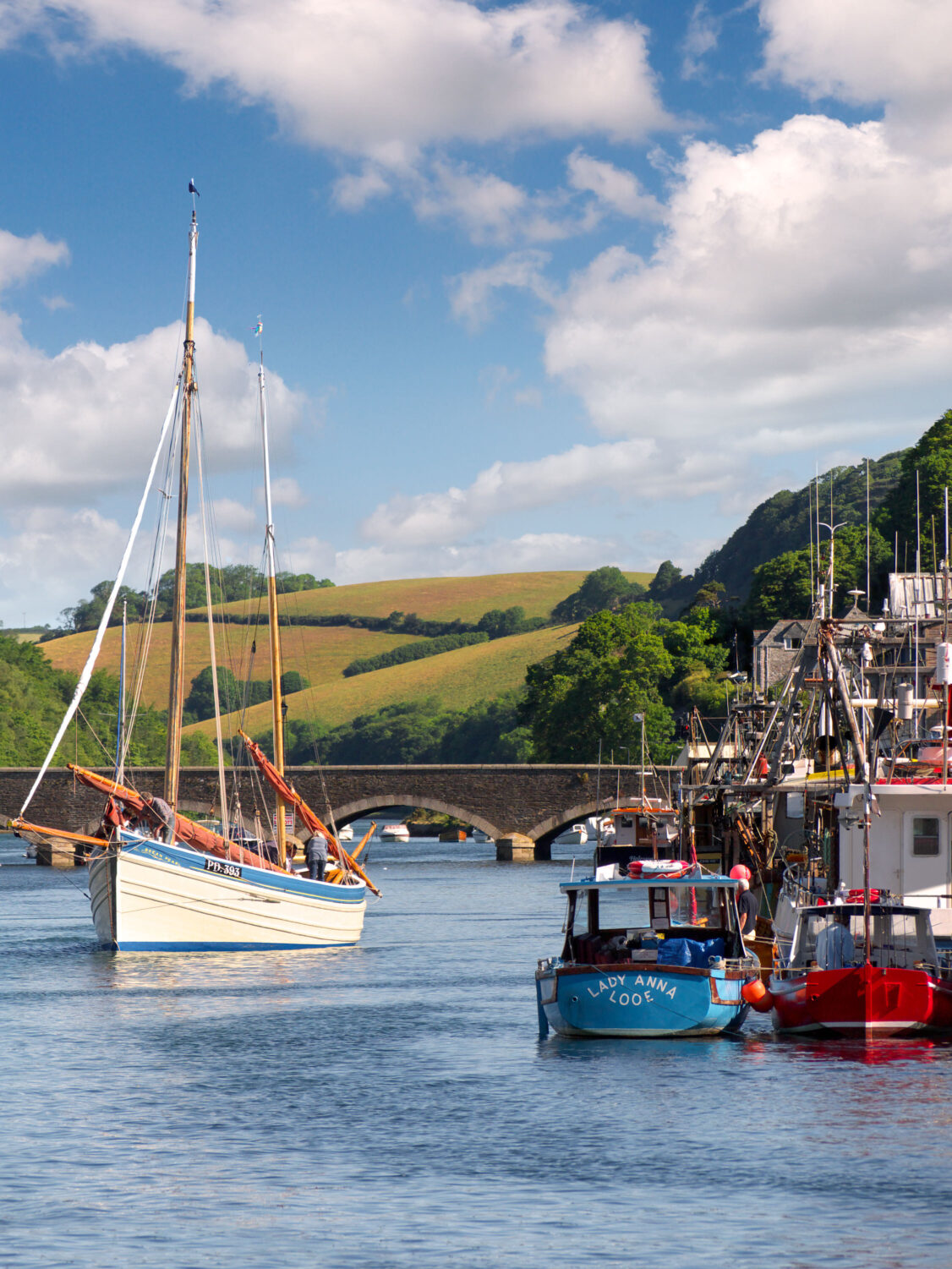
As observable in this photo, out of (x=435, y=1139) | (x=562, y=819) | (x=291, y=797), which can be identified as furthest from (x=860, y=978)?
(x=562, y=819)

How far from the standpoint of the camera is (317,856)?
5384 cm

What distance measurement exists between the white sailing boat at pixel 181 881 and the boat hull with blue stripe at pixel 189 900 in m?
0.03

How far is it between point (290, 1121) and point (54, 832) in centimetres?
2436

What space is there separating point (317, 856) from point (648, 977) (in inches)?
929

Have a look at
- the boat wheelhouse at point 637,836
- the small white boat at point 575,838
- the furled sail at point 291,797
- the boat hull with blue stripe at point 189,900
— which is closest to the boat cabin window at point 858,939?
the boat hull with blue stripe at point 189,900

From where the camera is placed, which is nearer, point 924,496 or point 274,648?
point 274,648

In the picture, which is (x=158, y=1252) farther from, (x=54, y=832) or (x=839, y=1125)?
(x=54, y=832)

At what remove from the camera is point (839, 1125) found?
82.6ft

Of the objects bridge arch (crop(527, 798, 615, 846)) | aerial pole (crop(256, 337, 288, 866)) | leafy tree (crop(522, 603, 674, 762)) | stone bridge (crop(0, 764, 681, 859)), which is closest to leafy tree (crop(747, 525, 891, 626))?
leafy tree (crop(522, 603, 674, 762))

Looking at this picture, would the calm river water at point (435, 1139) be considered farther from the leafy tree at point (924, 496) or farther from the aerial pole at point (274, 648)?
the leafy tree at point (924, 496)

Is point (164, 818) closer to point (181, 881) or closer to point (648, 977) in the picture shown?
point (181, 881)

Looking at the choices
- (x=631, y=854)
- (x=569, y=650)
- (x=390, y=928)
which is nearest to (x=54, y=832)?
(x=390, y=928)

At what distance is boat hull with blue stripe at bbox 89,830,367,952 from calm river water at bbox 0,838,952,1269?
5.62 meters

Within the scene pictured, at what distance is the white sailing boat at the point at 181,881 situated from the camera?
48.7m
